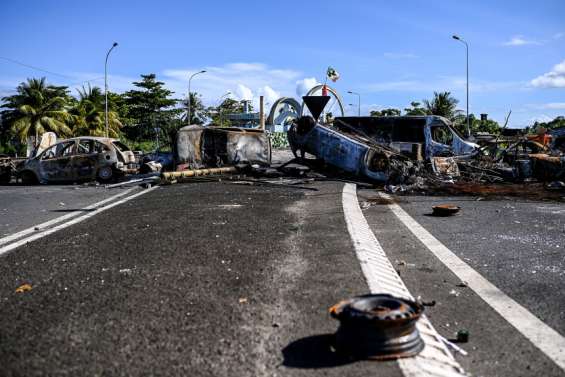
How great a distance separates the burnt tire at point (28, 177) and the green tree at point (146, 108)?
182 ft

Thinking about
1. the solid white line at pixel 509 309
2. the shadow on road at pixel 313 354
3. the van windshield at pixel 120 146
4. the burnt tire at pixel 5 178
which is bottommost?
the burnt tire at pixel 5 178

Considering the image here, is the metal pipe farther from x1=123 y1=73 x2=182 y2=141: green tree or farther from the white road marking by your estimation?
x1=123 y1=73 x2=182 y2=141: green tree

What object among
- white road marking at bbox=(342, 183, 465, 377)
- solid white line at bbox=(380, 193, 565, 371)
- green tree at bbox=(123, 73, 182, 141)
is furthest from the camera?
green tree at bbox=(123, 73, 182, 141)


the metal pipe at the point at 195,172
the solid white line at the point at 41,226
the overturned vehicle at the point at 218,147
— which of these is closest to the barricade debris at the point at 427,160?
the metal pipe at the point at 195,172

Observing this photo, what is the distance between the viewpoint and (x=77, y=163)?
1795 cm

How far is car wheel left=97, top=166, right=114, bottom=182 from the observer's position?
17859 mm

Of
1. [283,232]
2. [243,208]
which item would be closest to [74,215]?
[243,208]

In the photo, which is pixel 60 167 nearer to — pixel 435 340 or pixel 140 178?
pixel 140 178

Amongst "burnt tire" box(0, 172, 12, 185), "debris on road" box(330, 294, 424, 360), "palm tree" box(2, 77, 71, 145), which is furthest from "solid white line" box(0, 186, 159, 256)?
"palm tree" box(2, 77, 71, 145)

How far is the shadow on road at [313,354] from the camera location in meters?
2.93

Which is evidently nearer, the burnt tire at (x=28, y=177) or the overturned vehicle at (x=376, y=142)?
the overturned vehicle at (x=376, y=142)

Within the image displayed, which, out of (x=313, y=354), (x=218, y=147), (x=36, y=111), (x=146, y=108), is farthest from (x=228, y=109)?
(x=313, y=354)

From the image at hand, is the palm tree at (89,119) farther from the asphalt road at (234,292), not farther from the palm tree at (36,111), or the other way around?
the asphalt road at (234,292)

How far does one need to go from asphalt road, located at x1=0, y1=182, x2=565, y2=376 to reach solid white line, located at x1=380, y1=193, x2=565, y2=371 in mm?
76
